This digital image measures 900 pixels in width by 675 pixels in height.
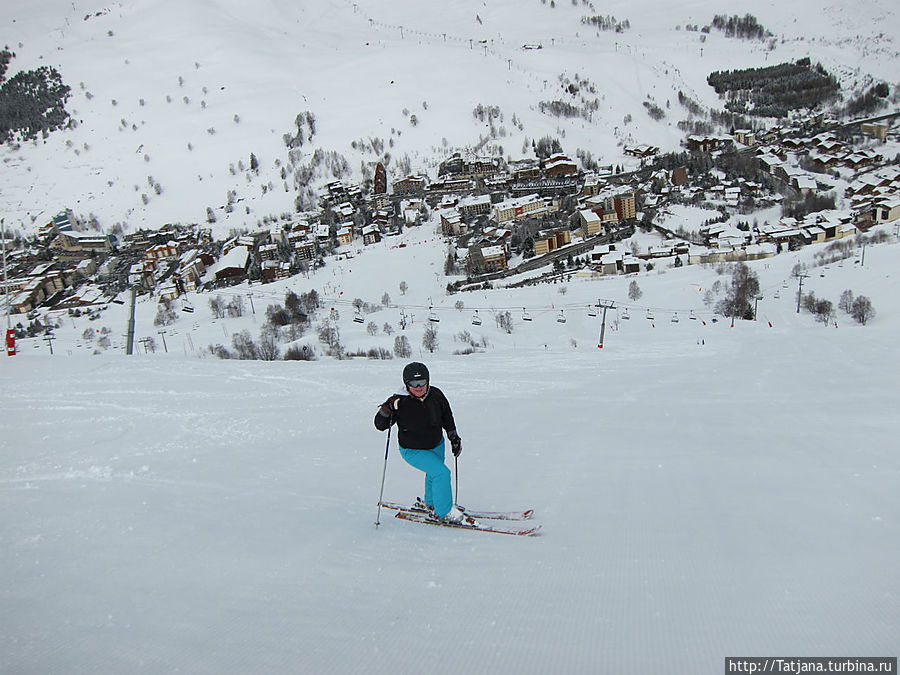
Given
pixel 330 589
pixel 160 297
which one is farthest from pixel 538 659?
pixel 160 297

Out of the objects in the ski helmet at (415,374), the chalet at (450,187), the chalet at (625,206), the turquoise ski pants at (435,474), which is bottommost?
the turquoise ski pants at (435,474)

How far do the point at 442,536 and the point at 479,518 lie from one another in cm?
33

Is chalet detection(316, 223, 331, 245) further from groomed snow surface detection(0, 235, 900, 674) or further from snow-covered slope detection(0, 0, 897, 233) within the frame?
groomed snow surface detection(0, 235, 900, 674)

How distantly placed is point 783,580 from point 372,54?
9336cm

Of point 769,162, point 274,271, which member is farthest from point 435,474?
point 769,162

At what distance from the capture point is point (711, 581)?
1.92 m

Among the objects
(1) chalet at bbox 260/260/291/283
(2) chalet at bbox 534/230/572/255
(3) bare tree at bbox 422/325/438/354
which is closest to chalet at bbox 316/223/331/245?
(1) chalet at bbox 260/260/291/283

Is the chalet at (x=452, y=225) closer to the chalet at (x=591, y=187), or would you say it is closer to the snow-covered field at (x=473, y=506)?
the chalet at (x=591, y=187)

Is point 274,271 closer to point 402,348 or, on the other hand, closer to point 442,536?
point 402,348

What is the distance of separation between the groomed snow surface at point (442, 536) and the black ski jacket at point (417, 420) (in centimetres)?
46

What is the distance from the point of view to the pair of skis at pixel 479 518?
8.15ft

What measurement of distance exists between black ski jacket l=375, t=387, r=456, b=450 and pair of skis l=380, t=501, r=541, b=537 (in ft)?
1.45

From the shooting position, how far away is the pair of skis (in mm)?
2484

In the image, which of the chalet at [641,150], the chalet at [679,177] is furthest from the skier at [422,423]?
the chalet at [641,150]
